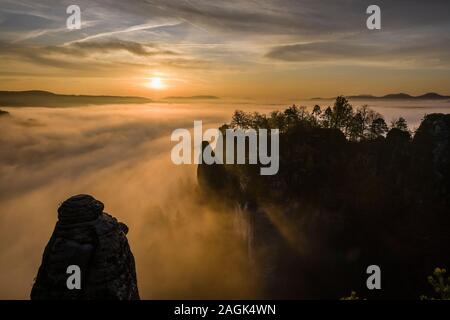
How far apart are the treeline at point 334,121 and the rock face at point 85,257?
199ft

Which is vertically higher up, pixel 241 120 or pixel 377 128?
pixel 241 120

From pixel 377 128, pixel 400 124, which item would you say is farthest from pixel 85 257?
pixel 400 124

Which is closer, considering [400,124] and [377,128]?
[377,128]

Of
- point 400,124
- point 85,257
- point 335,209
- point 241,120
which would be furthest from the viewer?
point 241,120

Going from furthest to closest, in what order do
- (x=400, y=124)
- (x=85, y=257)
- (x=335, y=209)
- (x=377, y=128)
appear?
(x=400, y=124) → (x=377, y=128) → (x=335, y=209) → (x=85, y=257)

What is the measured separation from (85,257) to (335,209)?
62144 millimetres

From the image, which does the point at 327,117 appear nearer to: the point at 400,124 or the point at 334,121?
the point at 334,121

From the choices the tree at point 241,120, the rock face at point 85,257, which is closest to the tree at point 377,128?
the tree at point 241,120

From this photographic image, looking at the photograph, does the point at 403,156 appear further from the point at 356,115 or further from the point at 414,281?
the point at 414,281

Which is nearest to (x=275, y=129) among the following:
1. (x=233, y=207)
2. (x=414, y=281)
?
(x=233, y=207)

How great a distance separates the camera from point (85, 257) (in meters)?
24.7

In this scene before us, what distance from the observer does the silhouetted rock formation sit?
7275cm
